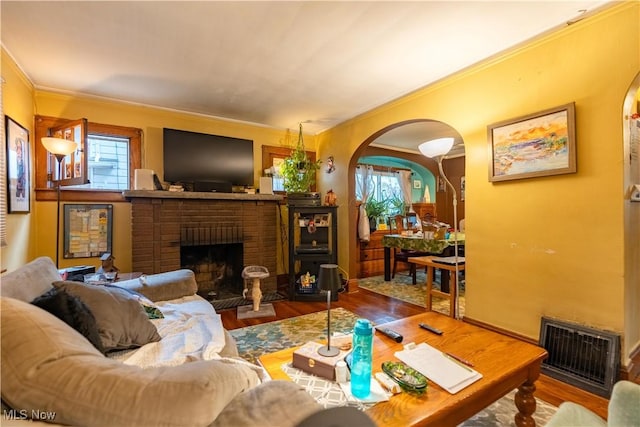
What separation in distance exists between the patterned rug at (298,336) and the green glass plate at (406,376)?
76 centimetres

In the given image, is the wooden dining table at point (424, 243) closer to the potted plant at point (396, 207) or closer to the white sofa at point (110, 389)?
the potted plant at point (396, 207)

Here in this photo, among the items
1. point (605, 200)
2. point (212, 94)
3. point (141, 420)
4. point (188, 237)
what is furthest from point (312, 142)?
point (141, 420)

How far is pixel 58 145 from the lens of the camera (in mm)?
2414

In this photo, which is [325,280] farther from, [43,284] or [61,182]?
[61,182]

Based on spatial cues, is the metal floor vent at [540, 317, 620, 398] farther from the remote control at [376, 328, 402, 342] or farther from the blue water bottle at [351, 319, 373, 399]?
the blue water bottle at [351, 319, 373, 399]

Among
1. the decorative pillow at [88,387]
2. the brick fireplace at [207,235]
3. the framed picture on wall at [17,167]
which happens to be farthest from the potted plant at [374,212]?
the decorative pillow at [88,387]

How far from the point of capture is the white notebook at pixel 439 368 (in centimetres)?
114

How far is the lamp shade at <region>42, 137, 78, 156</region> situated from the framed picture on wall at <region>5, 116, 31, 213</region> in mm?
226

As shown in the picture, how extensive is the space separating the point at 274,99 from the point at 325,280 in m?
2.64

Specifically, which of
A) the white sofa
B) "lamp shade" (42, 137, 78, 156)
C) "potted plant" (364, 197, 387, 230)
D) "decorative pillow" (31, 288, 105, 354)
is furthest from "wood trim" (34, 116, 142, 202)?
"potted plant" (364, 197, 387, 230)

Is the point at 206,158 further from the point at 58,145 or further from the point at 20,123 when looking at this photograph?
the point at 20,123

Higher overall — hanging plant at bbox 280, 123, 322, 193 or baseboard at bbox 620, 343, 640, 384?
hanging plant at bbox 280, 123, 322, 193

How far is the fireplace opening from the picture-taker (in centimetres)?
373

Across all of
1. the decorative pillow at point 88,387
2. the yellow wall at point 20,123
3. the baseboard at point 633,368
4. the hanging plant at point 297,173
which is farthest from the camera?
the hanging plant at point 297,173
